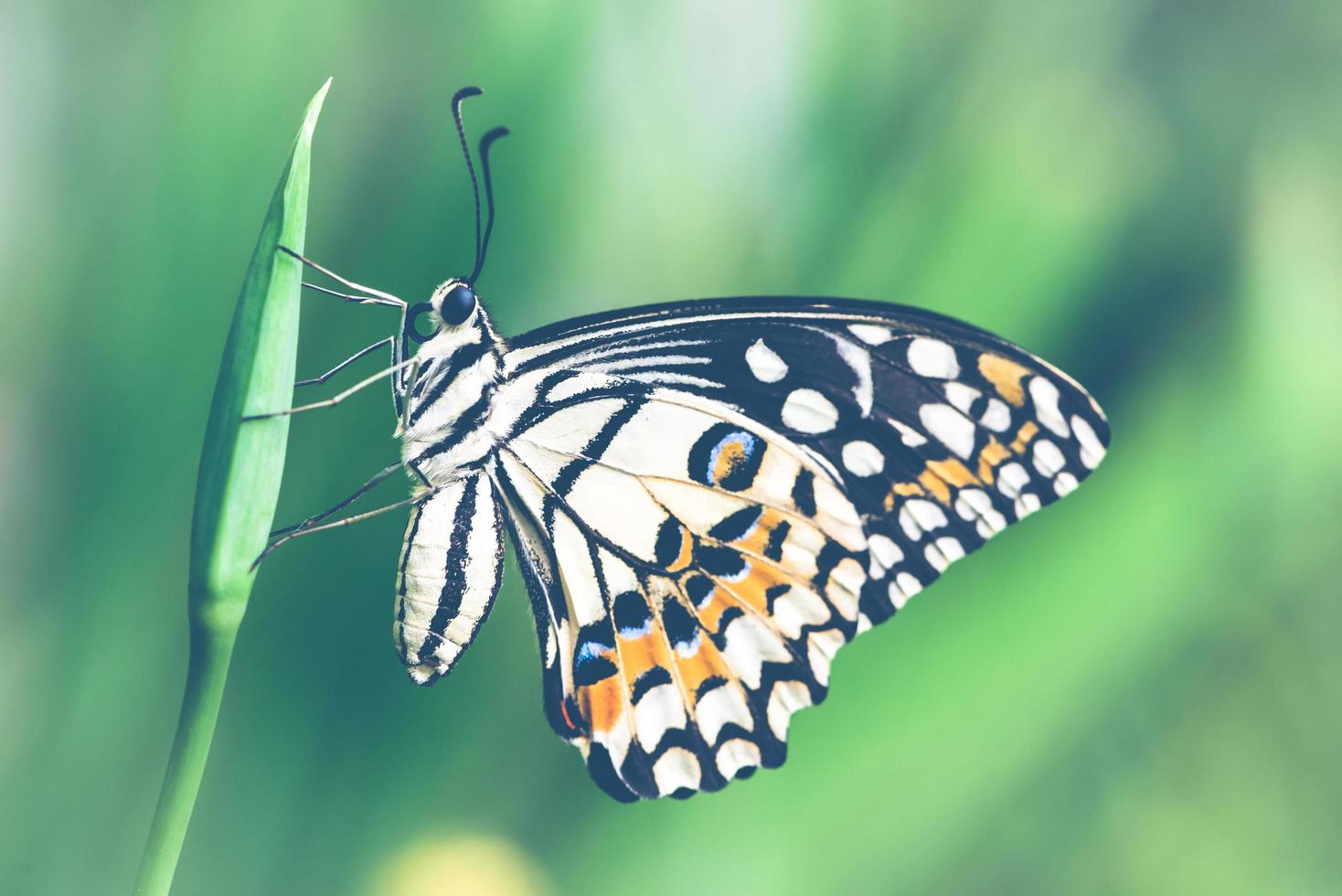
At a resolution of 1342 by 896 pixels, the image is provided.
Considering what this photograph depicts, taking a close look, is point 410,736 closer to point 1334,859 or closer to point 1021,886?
point 1021,886

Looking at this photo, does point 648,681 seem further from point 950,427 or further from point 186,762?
point 186,762

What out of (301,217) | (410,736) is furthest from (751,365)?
(410,736)

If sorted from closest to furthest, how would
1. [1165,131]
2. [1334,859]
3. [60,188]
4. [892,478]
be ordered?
[892,478] < [60,188] < [1334,859] < [1165,131]

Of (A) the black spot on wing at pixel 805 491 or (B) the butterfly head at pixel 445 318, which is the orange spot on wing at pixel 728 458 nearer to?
(A) the black spot on wing at pixel 805 491

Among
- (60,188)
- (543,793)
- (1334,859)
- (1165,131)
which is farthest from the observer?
(1165,131)

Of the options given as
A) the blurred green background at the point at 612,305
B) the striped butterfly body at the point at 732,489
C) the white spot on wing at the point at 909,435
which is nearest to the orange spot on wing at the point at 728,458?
the striped butterfly body at the point at 732,489

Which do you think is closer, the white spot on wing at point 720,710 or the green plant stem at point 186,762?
the green plant stem at point 186,762

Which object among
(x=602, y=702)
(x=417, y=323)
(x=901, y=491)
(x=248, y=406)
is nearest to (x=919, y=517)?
(x=901, y=491)
